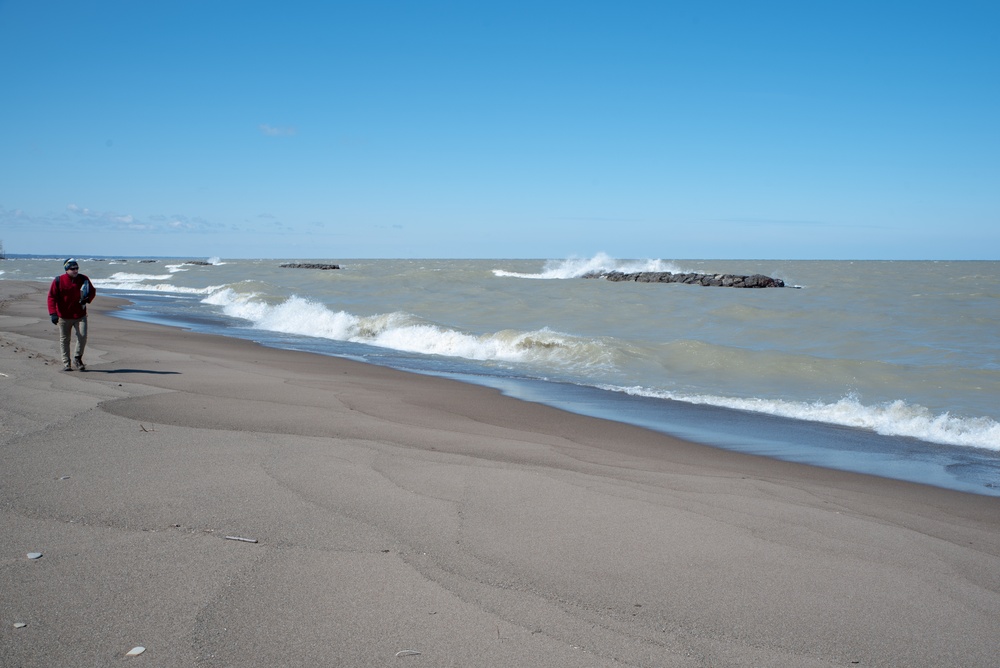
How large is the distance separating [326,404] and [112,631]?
19.0ft

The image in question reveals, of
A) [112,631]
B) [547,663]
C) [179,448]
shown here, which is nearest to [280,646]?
[112,631]

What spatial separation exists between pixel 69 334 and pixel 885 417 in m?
11.5

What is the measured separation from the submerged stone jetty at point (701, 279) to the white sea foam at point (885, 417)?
4403 cm

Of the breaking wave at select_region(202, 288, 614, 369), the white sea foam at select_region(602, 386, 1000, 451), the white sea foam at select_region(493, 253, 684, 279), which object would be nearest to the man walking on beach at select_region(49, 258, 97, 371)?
the breaking wave at select_region(202, 288, 614, 369)

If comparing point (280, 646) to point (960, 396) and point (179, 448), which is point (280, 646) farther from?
point (960, 396)

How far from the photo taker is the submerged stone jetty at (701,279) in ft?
179

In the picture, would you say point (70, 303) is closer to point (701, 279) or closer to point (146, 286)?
point (146, 286)

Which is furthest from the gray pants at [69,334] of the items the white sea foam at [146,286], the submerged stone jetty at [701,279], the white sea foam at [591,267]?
the white sea foam at [591,267]

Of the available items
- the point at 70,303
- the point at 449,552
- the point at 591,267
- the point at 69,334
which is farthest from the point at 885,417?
the point at 591,267

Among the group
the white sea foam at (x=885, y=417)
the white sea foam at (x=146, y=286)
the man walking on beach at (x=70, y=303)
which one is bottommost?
the white sea foam at (x=885, y=417)

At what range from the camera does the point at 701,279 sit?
59625 millimetres

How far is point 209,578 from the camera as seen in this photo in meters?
3.50

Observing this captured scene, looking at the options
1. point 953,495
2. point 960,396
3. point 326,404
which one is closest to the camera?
point 953,495

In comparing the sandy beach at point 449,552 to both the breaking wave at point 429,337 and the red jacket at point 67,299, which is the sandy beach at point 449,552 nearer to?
the red jacket at point 67,299
